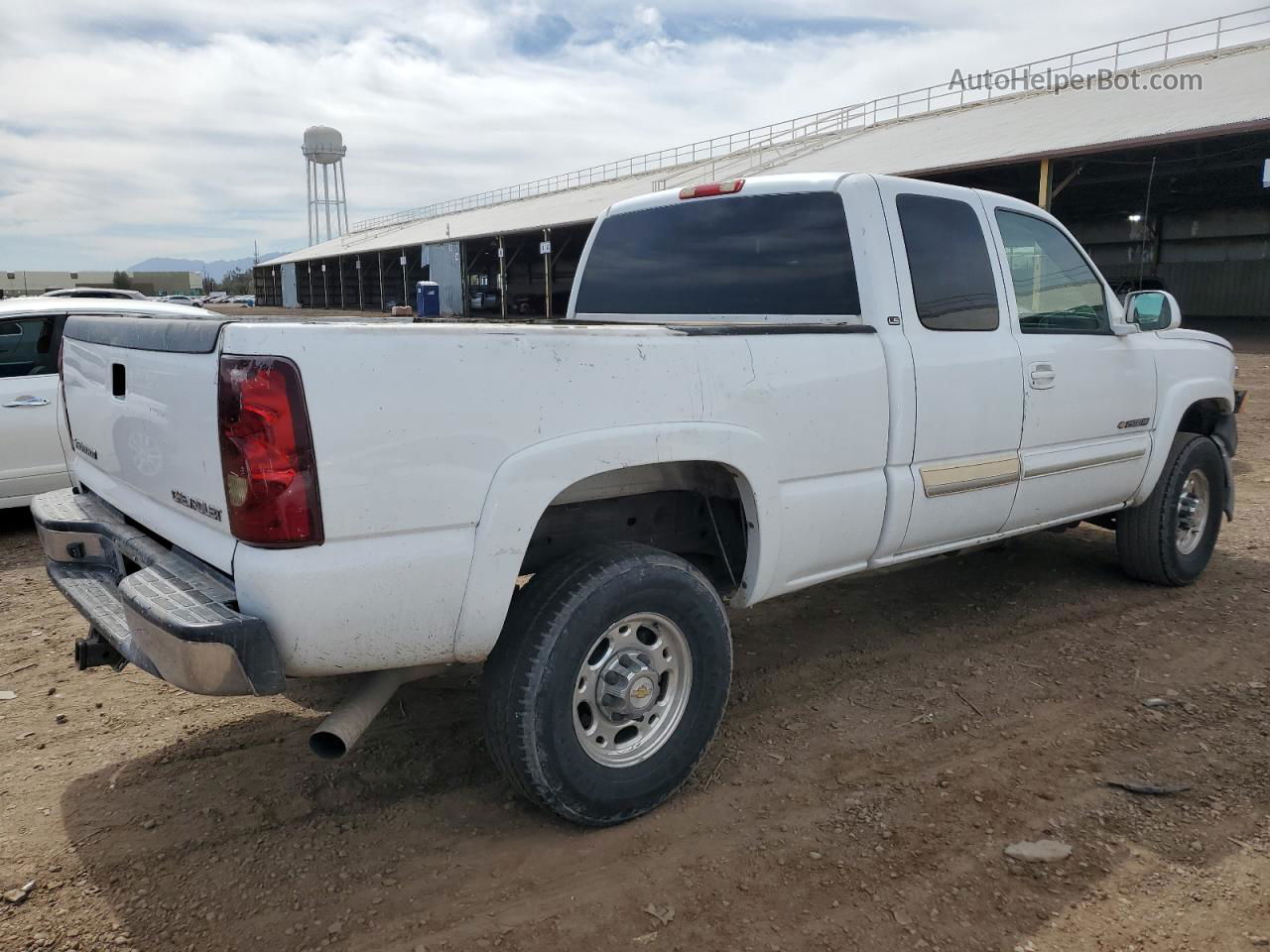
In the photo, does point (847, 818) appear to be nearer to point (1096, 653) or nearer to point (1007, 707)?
point (1007, 707)

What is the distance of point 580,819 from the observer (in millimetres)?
2943

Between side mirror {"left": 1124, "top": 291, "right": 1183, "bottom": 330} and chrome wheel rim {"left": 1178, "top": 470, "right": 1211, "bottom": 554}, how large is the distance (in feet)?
3.63

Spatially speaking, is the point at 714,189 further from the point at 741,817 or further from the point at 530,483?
the point at 741,817

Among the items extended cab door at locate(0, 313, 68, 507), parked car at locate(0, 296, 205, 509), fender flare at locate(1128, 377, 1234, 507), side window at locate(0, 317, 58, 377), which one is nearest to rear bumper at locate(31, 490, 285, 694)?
parked car at locate(0, 296, 205, 509)

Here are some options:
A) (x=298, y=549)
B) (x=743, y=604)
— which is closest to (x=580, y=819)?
(x=743, y=604)

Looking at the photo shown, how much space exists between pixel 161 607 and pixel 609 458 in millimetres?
1263

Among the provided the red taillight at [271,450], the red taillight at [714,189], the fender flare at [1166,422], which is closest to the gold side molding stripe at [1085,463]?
the fender flare at [1166,422]

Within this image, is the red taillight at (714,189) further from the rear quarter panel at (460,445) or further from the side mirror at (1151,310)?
the side mirror at (1151,310)

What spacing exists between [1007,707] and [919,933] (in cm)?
161

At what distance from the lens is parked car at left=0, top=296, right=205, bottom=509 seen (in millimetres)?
6395

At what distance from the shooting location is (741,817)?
3.10 meters

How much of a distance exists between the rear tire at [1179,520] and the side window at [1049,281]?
42.7 inches

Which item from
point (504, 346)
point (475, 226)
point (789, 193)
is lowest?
point (504, 346)

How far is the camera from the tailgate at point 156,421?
251 centimetres
